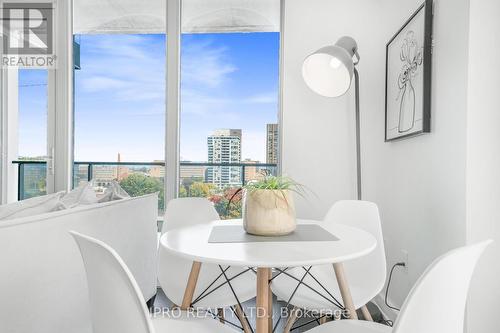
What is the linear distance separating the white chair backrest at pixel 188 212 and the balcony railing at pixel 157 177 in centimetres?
109

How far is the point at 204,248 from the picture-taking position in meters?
1.22

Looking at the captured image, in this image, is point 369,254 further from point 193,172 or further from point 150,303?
point 193,172

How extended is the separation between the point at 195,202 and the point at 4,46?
279 centimetres

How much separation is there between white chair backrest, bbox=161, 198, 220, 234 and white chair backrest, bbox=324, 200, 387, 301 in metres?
0.69

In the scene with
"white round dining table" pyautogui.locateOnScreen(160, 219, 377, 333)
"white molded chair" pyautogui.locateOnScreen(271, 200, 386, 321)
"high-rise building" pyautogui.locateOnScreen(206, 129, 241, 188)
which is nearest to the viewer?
"white round dining table" pyautogui.locateOnScreen(160, 219, 377, 333)

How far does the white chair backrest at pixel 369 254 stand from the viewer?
5.56ft

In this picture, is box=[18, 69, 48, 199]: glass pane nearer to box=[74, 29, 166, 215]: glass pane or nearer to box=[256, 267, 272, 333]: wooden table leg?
box=[74, 29, 166, 215]: glass pane

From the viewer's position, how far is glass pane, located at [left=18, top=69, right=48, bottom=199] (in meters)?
3.25

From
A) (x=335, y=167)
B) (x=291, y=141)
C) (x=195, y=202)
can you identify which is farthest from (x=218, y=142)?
(x=195, y=202)

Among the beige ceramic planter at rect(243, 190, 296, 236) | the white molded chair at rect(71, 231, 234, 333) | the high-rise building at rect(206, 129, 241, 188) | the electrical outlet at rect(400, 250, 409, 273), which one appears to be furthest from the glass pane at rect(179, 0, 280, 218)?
the white molded chair at rect(71, 231, 234, 333)

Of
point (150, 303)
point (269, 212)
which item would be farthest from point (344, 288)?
point (150, 303)

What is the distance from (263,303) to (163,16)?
279 cm

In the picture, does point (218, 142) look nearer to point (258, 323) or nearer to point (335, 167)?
point (335, 167)

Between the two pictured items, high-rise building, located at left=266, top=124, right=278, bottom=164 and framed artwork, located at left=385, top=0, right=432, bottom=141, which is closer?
framed artwork, located at left=385, top=0, right=432, bottom=141
